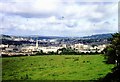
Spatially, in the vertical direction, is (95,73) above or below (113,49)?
below

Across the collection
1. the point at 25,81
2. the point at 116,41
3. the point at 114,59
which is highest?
the point at 116,41

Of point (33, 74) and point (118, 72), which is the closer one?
point (118, 72)

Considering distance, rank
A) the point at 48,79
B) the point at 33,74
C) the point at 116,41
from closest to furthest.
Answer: the point at 116,41
the point at 48,79
the point at 33,74

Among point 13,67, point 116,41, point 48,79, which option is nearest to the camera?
point 116,41

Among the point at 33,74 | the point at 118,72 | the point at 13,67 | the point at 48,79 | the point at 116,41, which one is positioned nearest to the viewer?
the point at 118,72

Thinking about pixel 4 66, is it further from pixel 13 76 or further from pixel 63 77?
pixel 63 77

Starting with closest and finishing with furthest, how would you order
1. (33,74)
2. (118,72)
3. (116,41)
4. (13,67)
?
(118,72), (116,41), (33,74), (13,67)

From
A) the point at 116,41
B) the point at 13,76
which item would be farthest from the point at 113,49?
the point at 13,76

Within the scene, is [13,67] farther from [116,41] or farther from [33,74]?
[116,41]

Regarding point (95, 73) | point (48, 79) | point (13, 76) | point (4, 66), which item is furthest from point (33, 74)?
point (4, 66)

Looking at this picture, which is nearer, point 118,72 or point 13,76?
point 118,72
